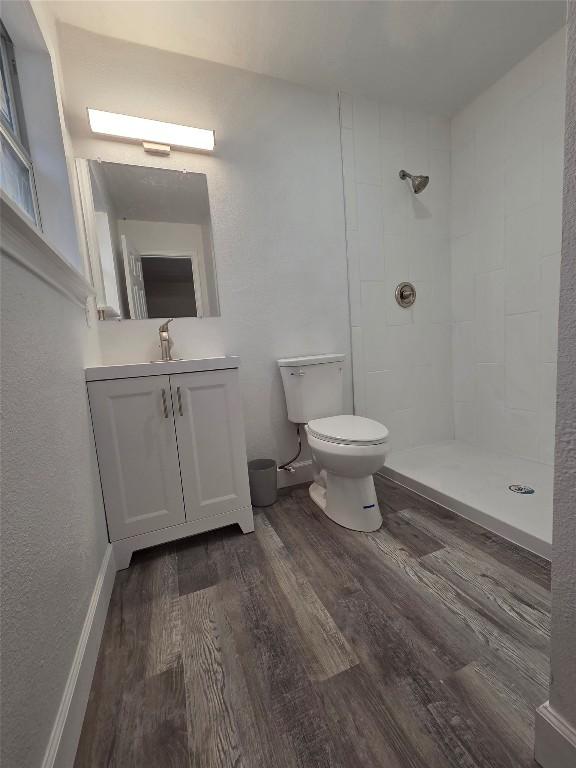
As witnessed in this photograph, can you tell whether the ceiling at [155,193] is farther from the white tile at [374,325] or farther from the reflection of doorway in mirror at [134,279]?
the white tile at [374,325]

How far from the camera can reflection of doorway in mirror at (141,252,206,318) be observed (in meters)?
1.65

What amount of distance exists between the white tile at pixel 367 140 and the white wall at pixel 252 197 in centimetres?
14

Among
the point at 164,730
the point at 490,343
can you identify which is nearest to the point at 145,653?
the point at 164,730

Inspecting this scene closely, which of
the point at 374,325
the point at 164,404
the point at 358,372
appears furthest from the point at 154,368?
the point at 374,325

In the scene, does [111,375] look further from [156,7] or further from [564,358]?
[156,7]

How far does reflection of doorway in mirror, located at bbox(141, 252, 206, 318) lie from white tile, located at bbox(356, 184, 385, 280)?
104cm

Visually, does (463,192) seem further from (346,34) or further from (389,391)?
(389,391)

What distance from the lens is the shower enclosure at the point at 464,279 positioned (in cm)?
177

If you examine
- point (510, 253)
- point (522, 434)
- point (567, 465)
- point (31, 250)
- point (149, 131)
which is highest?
Result: point (149, 131)

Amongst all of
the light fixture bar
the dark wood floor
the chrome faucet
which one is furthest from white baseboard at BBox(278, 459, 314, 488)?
the light fixture bar

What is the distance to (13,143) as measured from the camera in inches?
44.7

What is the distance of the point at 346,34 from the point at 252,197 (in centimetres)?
84

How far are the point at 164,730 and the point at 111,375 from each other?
1.05 meters

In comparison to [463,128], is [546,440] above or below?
below
